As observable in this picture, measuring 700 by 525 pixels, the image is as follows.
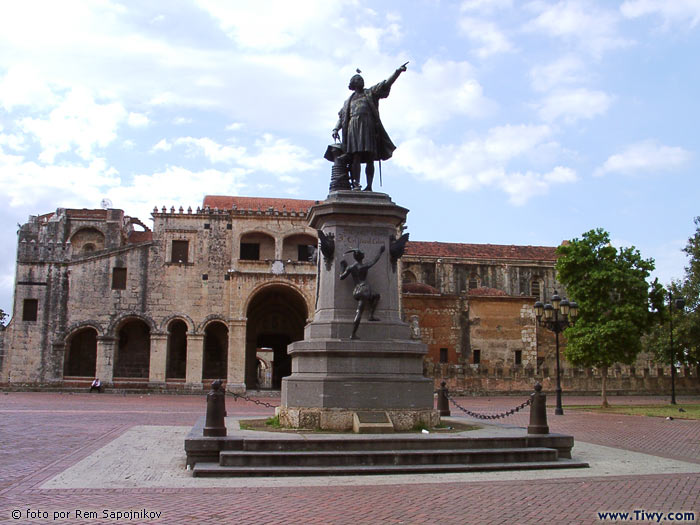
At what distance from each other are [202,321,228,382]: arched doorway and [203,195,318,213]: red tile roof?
27.2 ft

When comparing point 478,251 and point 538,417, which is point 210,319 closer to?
point 478,251

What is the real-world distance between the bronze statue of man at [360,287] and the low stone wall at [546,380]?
91.8 feet

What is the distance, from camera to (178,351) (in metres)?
43.8

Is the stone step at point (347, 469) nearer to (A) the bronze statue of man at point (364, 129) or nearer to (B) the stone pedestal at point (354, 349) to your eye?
(B) the stone pedestal at point (354, 349)

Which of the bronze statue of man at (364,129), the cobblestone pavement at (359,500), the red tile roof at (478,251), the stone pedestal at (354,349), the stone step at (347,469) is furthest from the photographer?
the red tile roof at (478,251)

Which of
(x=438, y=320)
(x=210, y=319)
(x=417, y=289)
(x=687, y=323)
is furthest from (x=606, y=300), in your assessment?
(x=210, y=319)

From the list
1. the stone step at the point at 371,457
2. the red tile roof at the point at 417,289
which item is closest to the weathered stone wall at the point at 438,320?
the red tile roof at the point at 417,289

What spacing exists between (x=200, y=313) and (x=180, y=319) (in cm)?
123

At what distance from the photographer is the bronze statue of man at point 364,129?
12.8m

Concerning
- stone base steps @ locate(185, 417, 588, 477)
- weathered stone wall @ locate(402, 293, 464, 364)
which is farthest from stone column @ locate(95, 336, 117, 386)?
stone base steps @ locate(185, 417, 588, 477)

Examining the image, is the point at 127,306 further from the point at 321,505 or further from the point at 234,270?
the point at 321,505

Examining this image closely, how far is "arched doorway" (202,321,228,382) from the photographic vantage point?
145 ft

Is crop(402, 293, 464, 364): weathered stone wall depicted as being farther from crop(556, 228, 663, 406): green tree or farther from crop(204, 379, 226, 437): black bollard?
crop(204, 379, 226, 437): black bollard

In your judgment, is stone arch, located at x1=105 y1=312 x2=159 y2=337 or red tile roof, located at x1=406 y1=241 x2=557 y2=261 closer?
stone arch, located at x1=105 y1=312 x2=159 y2=337
